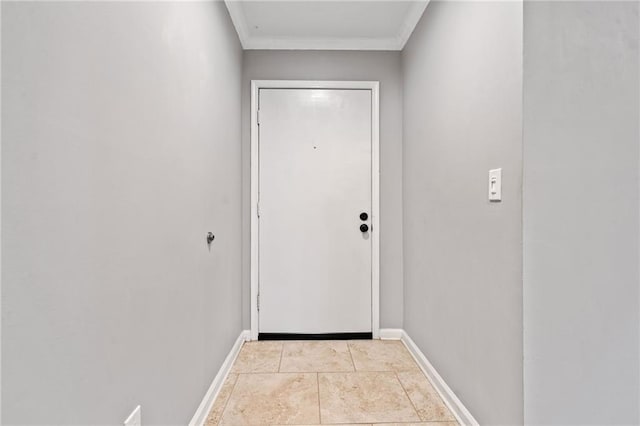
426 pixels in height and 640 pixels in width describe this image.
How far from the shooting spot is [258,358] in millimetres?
2406

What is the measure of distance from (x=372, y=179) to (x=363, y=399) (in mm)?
1573

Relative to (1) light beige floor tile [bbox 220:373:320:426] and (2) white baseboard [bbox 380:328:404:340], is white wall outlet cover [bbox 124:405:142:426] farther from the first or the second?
(2) white baseboard [bbox 380:328:404:340]

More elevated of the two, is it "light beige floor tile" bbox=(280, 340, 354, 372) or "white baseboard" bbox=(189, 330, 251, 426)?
"white baseboard" bbox=(189, 330, 251, 426)

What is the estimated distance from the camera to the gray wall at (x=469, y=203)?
132 centimetres

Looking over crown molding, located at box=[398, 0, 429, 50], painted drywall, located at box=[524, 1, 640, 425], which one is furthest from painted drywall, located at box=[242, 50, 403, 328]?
painted drywall, located at box=[524, 1, 640, 425]

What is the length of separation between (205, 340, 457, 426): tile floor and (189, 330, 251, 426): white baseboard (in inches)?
1.2

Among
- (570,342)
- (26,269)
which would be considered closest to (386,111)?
(570,342)

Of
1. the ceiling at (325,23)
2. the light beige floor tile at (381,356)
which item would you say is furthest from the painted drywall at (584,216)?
the ceiling at (325,23)

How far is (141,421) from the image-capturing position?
1.10m

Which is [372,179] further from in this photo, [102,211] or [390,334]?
[102,211]

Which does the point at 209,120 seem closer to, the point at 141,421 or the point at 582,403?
the point at 141,421

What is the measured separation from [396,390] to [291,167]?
1716mm

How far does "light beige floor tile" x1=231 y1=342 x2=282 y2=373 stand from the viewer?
2.24 m

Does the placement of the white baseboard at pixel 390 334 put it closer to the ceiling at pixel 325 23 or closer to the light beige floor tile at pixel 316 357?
the light beige floor tile at pixel 316 357
